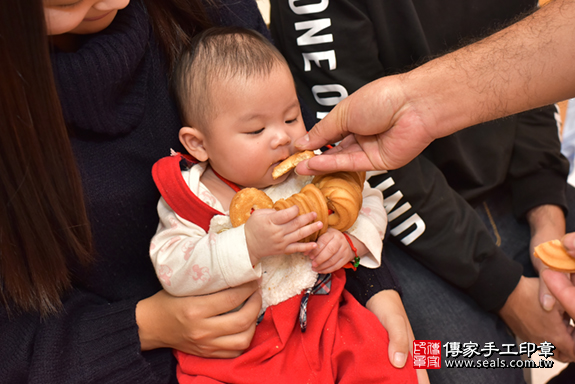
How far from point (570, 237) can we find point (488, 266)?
34cm

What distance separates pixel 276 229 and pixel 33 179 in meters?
0.46

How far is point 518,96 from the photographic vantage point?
3.14ft

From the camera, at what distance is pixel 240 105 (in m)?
0.92

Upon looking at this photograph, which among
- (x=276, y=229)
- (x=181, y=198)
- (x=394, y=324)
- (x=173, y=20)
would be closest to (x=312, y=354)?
(x=394, y=324)

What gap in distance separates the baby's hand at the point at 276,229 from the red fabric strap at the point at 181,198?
0.14 metres


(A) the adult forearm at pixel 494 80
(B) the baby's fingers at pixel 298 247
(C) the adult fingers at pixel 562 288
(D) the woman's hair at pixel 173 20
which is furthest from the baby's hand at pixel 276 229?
(C) the adult fingers at pixel 562 288

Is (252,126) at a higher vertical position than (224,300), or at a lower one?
higher

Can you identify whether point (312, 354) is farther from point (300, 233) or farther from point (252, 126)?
point (252, 126)

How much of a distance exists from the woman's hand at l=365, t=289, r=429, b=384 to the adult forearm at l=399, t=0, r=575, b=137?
17.0 inches

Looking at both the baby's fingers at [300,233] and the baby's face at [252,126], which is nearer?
the baby's fingers at [300,233]

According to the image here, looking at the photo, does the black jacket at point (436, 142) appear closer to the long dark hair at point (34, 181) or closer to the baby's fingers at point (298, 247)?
the baby's fingers at point (298, 247)

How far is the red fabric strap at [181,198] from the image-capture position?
910mm

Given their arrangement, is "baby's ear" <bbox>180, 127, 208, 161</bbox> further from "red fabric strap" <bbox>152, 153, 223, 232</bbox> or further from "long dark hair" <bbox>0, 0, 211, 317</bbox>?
"long dark hair" <bbox>0, 0, 211, 317</bbox>

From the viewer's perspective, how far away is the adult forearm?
93 centimetres
